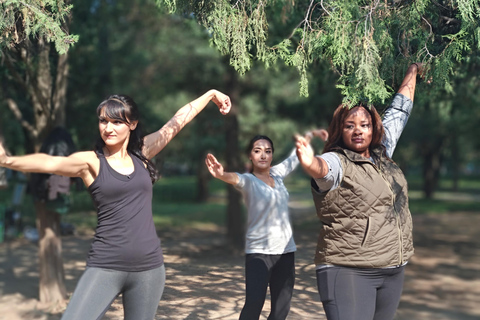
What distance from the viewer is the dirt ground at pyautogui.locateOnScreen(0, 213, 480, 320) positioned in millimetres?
4645

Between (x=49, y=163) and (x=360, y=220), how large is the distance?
178 cm

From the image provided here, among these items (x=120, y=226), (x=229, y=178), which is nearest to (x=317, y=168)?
(x=120, y=226)

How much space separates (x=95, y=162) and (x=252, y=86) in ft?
41.4

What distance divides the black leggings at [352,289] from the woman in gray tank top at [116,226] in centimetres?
99

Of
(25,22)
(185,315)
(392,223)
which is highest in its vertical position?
(25,22)

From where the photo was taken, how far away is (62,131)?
709cm

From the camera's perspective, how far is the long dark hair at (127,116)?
3.24 metres

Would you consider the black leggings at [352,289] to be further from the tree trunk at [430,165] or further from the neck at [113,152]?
the tree trunk at [430,165]

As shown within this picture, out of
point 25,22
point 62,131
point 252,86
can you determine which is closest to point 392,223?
point 25,22

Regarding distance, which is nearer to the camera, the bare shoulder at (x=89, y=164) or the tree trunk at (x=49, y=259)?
the bare shoulder at (x=89, y=164)

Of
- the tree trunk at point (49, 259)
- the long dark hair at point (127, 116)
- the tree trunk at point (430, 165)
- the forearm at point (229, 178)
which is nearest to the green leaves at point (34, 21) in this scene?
the long dark hair at point (127, 116)

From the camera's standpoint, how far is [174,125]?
148 inches

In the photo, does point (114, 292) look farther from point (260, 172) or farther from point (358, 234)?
point (260, 172)

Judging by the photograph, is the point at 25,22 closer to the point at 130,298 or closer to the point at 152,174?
the point at 152,174
